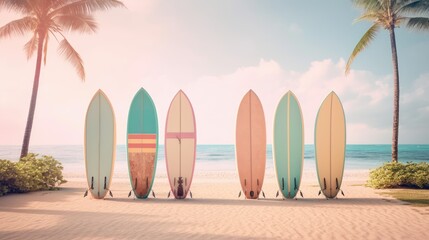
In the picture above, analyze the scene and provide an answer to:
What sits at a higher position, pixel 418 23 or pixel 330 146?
pixel 418 23

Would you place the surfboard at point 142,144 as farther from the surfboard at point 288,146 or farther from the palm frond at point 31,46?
the palm frond at point 31,46

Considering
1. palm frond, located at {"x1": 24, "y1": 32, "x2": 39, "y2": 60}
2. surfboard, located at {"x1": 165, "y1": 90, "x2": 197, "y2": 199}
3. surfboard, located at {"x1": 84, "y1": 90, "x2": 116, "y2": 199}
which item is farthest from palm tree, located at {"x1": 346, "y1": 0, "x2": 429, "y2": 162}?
palm frond, located at {"x1": 24, "y1": 32, "x2": 39, "y2": 60}

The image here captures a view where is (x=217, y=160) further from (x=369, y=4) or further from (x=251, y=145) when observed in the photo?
(x=251, y=145)

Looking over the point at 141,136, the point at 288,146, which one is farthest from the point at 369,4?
the point at 141,136

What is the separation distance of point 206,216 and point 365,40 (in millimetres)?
8653

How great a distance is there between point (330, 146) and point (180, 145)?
3.57 m

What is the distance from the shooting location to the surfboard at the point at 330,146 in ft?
21.6

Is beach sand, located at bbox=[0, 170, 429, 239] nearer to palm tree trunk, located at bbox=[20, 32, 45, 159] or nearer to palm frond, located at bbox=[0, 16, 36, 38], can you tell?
palm tree trunk, located at bbox=[20, 32, 45, 159]

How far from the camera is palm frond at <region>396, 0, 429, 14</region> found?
923cm

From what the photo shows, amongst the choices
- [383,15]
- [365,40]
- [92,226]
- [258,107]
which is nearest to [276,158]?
[258,107]

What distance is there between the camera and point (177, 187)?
259 inches

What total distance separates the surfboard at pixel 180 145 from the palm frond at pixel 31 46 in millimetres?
6901

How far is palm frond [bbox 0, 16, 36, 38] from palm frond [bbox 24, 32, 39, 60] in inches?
22.3

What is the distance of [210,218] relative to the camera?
4.75 metres
